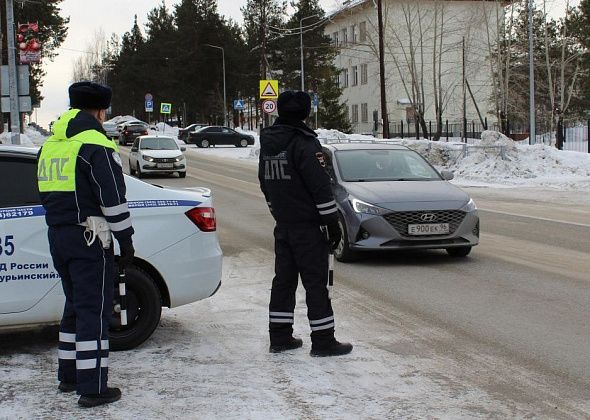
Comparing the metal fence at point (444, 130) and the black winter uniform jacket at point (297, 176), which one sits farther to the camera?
the metal fence at point (444, 130)

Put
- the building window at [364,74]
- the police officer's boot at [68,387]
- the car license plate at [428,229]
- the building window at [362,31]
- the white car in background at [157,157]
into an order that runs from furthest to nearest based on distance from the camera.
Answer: the building window at [364,74] → the building window at [362,31] → the white car in background at [157,157] → the car license plate at [428,229] → the police officer's boot at [68,387]

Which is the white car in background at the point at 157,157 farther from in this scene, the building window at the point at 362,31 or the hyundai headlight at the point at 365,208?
the building window at the point at 362,31

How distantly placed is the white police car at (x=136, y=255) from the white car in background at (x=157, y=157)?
22.8m

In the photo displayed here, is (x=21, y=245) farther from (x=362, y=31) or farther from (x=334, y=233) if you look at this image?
(x=362, y=31)

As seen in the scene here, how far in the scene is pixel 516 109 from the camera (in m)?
56.3

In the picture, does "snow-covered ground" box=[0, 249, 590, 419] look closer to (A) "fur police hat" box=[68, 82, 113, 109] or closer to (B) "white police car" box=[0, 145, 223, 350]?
(B) "white police car" box=[0, 145, 223, 350]

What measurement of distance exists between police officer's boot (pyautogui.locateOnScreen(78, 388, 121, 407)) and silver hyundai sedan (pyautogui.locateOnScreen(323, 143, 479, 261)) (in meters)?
5.42

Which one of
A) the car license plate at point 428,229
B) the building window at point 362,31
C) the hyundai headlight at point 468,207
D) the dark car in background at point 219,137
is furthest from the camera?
the building window at point 362,31

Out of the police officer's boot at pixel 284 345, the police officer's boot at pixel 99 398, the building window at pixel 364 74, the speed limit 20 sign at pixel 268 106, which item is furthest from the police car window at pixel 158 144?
the building window at pixel 364 74

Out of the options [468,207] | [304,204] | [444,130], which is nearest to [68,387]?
[304,204]

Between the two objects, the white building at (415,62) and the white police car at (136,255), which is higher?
the white building at (415,62)

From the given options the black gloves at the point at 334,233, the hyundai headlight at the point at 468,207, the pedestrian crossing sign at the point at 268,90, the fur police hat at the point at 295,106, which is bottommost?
the hyundai headlight at the point at 468,207

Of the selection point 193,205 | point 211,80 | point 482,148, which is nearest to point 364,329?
point 193,205

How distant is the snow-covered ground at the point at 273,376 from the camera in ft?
15.8
